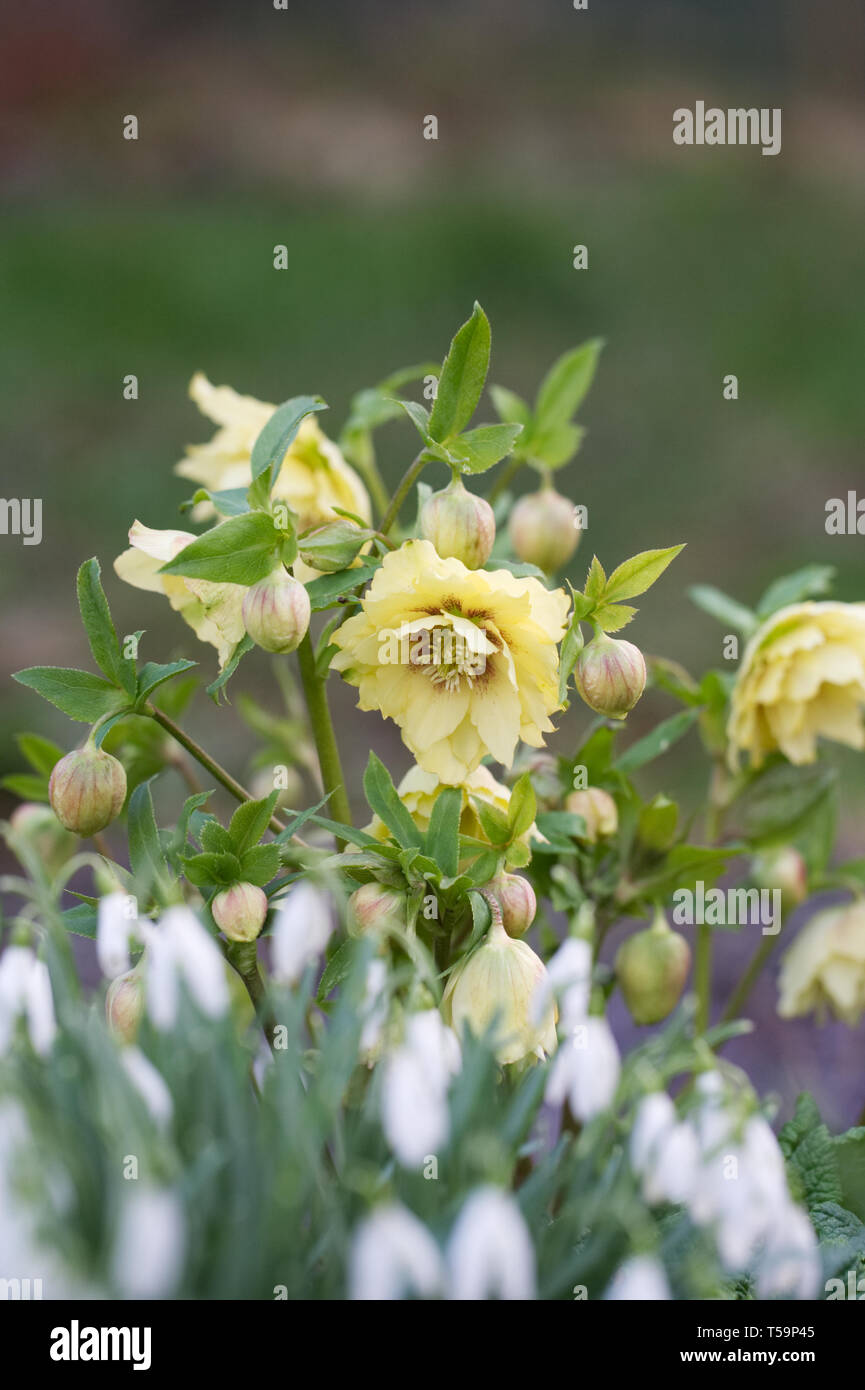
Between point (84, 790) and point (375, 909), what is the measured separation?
4.8 inches

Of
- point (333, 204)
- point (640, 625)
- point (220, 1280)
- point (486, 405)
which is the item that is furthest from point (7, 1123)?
point (333, 204)

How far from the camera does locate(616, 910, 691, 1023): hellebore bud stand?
0.66 m

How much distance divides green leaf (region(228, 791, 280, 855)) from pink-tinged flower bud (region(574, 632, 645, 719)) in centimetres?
Answer: 13

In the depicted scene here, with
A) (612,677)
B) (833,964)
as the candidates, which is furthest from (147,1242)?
(833,964)

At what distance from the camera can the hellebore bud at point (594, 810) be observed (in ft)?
2.10

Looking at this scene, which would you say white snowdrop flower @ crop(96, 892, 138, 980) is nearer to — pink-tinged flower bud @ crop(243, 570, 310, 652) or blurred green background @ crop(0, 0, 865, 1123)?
pink-tinged flower bud @ crop(243, 570, 310, 652)

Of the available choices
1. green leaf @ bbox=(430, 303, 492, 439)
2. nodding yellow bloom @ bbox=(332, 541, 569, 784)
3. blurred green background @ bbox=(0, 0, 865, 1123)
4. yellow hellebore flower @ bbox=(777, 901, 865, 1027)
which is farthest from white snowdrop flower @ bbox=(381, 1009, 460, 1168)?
blurred green background @ bbox=(0, 0, 865, 1123)

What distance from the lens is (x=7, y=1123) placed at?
0.41m

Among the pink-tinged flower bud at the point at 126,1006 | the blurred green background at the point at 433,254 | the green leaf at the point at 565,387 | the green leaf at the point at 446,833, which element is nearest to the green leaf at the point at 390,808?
the green leaf at the point at 446,833

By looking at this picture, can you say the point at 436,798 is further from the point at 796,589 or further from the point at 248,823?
the point at 796,589

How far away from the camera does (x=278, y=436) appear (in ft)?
1.84

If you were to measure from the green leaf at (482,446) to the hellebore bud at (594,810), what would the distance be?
0.16 meters

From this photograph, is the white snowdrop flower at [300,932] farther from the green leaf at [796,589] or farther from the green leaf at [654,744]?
the green leaf at [796,589]
